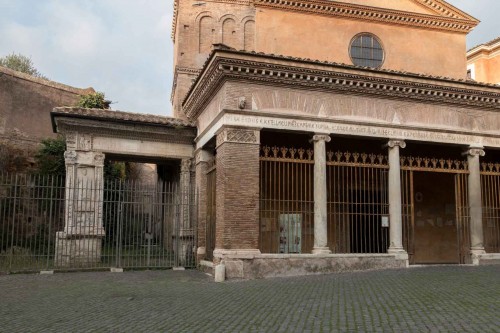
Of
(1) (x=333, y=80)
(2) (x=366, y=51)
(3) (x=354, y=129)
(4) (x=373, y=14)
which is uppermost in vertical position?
(4) (x=373, y=14)

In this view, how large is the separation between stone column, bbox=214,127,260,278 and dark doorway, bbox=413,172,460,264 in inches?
265

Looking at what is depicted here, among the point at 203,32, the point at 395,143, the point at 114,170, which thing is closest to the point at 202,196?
the point at 395,143

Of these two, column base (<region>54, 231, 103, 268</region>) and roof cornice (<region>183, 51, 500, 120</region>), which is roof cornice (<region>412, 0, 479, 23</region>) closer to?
roof cornice (<region>183, 51, 500, 120</region>)

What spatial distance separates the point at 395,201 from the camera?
37.8ft

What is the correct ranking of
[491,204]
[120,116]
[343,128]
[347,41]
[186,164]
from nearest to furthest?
[343,128], [120,116], [491,204], [186,164], [347,41]

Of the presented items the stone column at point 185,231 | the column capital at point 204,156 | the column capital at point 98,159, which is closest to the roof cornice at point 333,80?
the column capital at point 204,156

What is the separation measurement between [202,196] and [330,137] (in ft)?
11.9

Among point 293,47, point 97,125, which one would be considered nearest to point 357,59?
point 293,47

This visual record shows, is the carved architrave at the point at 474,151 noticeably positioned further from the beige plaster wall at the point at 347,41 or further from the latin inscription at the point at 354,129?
the beige plaster wall at the point at 347,41

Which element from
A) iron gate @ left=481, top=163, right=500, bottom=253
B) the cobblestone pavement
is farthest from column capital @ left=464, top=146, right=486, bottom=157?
the cobblestone pavement

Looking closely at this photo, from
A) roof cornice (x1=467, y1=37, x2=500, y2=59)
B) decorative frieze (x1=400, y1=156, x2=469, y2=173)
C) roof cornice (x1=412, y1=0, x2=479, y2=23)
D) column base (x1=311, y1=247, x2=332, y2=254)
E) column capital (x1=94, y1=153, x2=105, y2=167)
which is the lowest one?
column base (x1=311, y1=247, x2=332, y2=254)

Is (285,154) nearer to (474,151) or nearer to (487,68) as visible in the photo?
(474,151)

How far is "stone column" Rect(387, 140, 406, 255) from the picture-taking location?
1138 cm

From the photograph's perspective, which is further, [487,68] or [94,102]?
[487,68]
